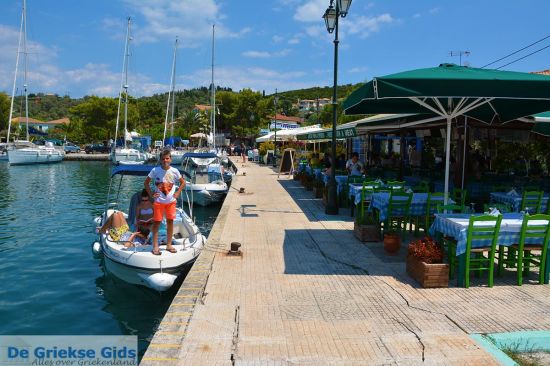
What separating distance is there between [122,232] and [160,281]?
2203 millimetres

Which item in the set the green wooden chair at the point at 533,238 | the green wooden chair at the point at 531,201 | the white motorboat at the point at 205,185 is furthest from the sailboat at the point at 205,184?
the green wooden chair at the point at 533,238

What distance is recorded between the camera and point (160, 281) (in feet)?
25.4

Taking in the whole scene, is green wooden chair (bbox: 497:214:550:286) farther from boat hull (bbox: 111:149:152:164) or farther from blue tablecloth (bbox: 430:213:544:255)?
boat hull (bbox: 111:149:152:164)

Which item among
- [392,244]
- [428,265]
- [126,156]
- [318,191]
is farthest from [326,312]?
[126,156]

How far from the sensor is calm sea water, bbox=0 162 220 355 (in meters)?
7.74

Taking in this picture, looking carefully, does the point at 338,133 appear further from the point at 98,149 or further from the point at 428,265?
the point at 98,149

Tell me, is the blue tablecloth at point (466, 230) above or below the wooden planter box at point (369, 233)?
above

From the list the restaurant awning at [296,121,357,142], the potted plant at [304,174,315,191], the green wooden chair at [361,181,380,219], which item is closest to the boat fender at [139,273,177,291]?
the green wooden chair at [361,181,380,219]

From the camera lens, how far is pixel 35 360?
5.95m

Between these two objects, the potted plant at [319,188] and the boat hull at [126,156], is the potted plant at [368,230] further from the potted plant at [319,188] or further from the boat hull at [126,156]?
the boat hull at [126,156]

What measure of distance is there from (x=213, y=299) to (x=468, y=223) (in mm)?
3802

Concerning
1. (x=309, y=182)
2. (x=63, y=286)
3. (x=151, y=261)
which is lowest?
(x=63, y=286)

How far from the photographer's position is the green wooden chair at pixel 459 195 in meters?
10.2

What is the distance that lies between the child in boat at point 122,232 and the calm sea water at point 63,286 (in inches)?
35.1
